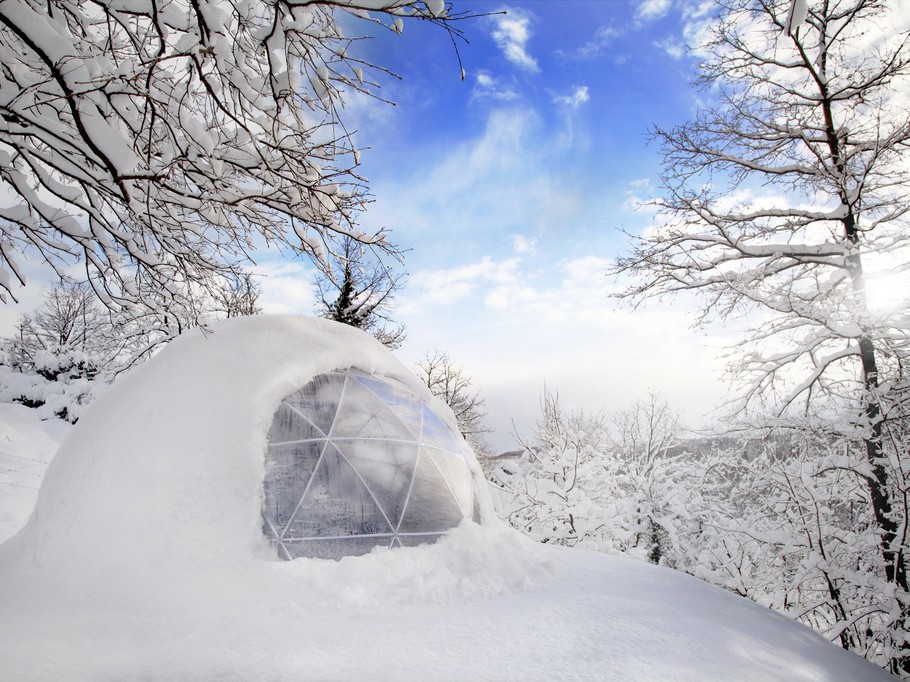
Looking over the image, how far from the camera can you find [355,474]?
416cm

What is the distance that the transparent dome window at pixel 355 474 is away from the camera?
3.79 metres

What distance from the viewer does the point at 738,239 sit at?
24.1 ft

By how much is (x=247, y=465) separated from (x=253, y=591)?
3.12 ft

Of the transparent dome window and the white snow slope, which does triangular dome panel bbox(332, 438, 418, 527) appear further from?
the white snow slope

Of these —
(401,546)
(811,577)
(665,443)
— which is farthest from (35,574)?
(665,443)

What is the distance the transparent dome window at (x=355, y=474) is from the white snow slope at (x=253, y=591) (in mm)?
208

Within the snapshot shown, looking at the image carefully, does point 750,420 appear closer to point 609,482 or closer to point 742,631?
point 742,631

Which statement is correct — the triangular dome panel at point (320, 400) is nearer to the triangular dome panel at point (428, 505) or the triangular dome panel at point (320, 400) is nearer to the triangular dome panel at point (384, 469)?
the triangular dome panel at point (384, 469)

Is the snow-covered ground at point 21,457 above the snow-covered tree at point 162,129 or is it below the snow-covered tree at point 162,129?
below

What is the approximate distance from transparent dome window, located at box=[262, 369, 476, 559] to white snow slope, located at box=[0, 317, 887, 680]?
→ 8.2 inches

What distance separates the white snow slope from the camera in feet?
7.90

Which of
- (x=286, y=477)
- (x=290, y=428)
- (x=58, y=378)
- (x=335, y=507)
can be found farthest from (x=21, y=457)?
(x=335, y=507)

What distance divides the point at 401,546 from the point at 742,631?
305 cm

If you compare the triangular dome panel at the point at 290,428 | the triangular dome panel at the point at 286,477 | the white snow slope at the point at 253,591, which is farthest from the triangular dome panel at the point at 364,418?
the white snow slope at the point at 253,591
